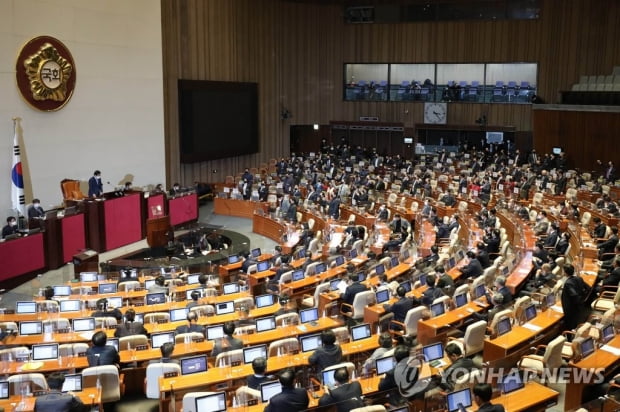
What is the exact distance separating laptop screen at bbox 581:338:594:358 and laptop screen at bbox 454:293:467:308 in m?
2.83

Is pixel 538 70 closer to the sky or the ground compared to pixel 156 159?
closer to the sky

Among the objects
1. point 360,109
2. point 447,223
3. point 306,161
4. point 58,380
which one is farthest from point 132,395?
point 360,109

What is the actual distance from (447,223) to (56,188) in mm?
12749

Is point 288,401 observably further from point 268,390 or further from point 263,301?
point 263,301

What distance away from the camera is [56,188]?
2138cm

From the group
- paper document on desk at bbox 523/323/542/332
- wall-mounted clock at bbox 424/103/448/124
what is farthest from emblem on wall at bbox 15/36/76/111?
wall-mounted clock at bbox 424/103/448/124

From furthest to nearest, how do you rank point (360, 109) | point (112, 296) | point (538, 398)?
point (360, 109), point (112, 296), point (538, 398)

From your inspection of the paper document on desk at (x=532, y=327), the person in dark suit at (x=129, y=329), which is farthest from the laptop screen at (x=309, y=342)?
the paper document on desk at (x=532, y=327)

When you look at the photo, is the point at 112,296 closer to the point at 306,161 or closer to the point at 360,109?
the point at 306,161

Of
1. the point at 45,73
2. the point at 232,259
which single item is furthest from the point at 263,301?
the point at 45,73

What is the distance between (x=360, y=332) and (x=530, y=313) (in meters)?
3.01

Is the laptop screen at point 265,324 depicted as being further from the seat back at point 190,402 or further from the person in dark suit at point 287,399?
the person in dark suit at point 287,399

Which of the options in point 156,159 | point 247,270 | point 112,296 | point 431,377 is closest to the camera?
point 431,377

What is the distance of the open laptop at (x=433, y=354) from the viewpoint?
906 centimetres
